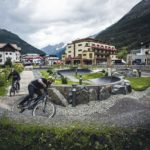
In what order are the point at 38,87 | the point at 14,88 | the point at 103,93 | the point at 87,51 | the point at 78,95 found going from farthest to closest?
1. the point at 87,51
2. the point at 103,93
3. the point at 14,88
4. the point at 78,95
5. the point at 38,87

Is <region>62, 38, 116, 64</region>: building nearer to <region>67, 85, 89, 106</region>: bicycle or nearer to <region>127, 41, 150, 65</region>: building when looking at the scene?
<region>127, 41, 150, 65</region>: building

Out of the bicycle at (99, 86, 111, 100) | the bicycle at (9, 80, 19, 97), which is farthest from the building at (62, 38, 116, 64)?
the bicycle at (9, 80, 19, 97)

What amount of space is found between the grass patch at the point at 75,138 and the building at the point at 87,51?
109244mm

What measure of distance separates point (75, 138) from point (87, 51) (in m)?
115

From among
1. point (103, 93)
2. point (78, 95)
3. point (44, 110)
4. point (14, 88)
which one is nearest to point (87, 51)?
point (103, 93)

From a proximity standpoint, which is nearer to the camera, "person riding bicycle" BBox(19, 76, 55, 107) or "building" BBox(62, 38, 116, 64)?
"person riding bicycle" BBox(19, 76, 55, 107)

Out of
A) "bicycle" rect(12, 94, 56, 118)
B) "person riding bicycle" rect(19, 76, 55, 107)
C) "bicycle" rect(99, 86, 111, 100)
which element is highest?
"person riding bicycle" rect(19, 76, 55, 107)

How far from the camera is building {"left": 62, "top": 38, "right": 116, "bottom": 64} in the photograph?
121 metres

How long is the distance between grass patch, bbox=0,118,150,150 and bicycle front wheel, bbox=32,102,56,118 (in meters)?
5.95

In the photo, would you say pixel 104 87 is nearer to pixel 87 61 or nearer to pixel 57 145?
pixel 57 145

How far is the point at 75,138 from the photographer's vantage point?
27.0 ft

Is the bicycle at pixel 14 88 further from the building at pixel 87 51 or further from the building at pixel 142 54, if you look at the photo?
the building at pixel 87 51

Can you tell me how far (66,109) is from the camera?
2081 centimetres

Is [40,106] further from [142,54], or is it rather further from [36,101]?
[142,54]
